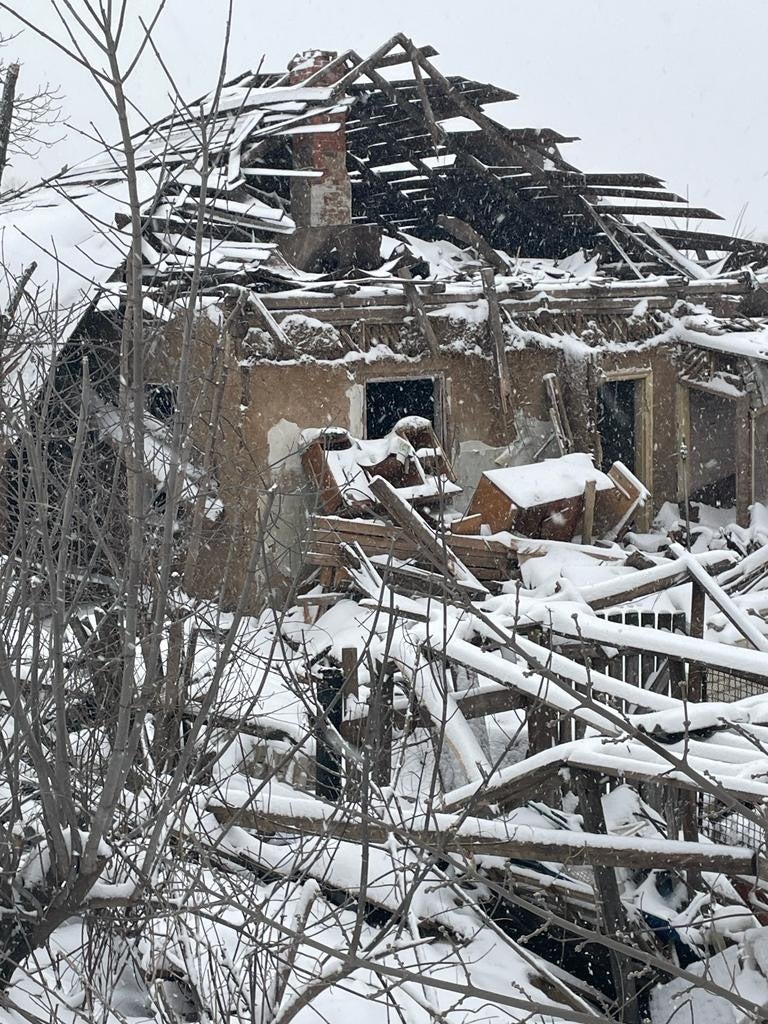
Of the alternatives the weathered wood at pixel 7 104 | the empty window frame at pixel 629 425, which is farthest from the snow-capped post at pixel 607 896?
the weathered wood at pixel 7 104

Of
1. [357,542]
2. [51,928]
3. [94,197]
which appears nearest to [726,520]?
[357,542]

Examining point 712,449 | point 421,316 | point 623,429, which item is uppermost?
point 421,316

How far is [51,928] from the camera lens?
11.0 ft

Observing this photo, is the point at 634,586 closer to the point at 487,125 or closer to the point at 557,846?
the point at 557,846

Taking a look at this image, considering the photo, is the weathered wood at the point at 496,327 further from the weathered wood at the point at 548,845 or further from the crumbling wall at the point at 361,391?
the weathered wood at the point at 548,845

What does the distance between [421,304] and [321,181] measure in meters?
2.06

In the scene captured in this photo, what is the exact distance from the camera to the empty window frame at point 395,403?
12.0 meters

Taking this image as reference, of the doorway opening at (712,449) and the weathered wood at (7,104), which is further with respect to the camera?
the doorway opening at (712,449)

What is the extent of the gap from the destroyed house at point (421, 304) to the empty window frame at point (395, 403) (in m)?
0.04

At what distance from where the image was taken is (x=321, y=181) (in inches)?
464

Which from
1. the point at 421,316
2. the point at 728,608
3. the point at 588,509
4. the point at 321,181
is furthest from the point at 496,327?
the point at 728,608

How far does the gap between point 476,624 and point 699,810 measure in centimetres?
143

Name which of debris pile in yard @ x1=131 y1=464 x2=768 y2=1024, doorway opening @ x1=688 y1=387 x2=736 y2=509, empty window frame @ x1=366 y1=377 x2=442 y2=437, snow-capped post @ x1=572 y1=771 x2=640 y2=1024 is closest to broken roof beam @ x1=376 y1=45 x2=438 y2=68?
empty window frame @ x1=366 y1=377 x2=442 y2=437

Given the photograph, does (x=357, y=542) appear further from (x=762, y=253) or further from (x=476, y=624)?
(x=762, y=253)
